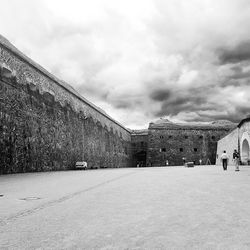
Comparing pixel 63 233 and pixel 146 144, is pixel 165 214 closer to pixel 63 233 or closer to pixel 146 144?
pixel 63 233

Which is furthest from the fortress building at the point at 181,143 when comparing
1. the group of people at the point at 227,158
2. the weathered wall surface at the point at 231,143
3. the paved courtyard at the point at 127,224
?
the paved courtyard at the point at 127,224

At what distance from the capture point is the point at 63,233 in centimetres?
292

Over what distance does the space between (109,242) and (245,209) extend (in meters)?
2.41

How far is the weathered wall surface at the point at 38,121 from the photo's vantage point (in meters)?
14.8

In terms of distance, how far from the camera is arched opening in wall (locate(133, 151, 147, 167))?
5284 centimetres

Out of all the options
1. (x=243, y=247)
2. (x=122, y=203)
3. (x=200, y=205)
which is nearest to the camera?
(x=243, y=247)

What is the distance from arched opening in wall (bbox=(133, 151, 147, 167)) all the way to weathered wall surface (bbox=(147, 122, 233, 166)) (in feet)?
9.82

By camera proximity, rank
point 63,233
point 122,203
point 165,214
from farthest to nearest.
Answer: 1. point 122,203
2. point 165,214
3. point 63,233

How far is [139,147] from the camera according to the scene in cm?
5272

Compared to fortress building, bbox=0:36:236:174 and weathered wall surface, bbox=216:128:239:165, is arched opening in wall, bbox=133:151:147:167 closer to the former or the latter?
fortress building, bbox=0:36:236:174

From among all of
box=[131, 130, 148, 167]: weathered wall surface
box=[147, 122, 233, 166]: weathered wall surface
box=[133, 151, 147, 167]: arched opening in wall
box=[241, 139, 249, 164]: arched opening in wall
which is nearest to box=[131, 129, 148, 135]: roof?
box=[131, 130, 148, 167]: weathered wall surface

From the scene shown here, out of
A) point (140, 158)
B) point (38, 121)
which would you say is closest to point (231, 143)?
point (140, 158)

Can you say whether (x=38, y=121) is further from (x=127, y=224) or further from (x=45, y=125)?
(x=127, y=224)

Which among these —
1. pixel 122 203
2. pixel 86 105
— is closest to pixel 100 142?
pixel 86 105
